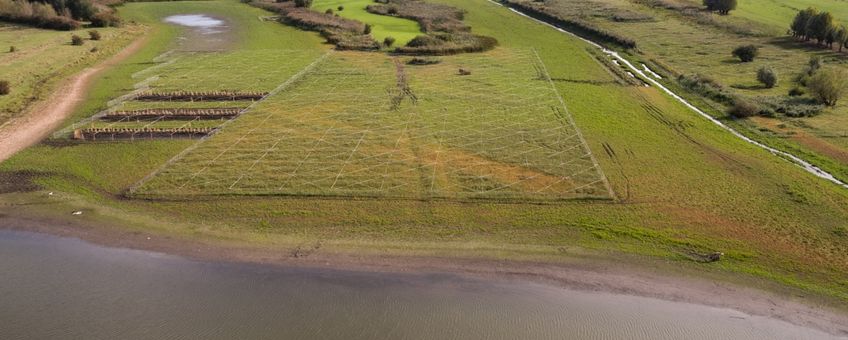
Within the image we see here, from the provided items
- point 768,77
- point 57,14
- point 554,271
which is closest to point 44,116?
point 554,271

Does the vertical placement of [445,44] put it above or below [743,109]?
above

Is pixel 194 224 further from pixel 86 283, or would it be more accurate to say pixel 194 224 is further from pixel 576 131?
pixel 576 131

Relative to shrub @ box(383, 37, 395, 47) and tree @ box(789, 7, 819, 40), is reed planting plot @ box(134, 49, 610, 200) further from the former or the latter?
tree @ box(789, 7, 819, 40)

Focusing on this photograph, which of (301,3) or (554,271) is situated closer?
(554,271)

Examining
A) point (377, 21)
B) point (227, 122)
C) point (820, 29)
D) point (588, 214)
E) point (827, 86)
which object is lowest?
point (588, 214)

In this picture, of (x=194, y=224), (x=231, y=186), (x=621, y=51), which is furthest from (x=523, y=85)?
(x=194, y=224)

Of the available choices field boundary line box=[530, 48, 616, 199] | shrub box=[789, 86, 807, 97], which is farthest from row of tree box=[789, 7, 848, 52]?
field boundary line box=[530, 48, 616, 199]

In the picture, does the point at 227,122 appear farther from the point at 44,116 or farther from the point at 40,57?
the point at 40,57
